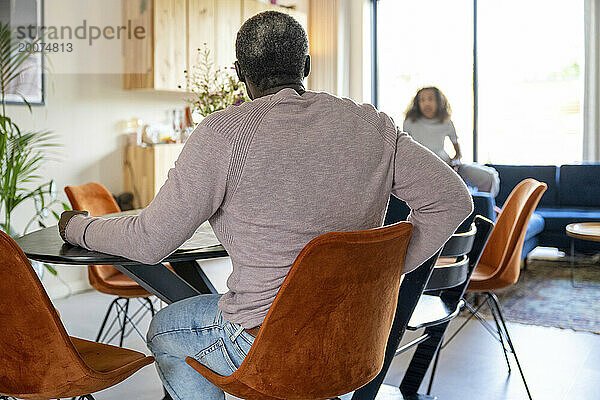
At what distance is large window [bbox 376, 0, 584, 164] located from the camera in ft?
21.7

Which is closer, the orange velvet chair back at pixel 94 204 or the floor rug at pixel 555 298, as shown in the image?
the orange velvet chair back at pixel 94 204

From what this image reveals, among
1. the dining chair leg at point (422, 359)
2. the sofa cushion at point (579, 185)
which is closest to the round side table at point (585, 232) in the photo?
the sofa cushion at point (579, 185)

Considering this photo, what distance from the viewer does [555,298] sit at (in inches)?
176

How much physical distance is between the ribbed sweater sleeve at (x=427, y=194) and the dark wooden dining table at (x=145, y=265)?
0.57m

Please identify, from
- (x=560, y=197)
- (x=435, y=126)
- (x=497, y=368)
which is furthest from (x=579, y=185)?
(x=497, y=368)

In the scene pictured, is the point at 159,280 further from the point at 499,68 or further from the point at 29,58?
the point at 499,68

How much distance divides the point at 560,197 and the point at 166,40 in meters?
3.90

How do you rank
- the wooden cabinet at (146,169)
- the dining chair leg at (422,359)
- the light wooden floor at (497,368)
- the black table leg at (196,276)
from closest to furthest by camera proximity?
the black table leg at (196,276), the dining chair leg at (422,359), the light wooden floor at (497,368), the wooden cabinet at (146,169)

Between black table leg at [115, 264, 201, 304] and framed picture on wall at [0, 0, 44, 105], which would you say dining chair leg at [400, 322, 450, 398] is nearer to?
black table leg at [115, 264, 201, 304]

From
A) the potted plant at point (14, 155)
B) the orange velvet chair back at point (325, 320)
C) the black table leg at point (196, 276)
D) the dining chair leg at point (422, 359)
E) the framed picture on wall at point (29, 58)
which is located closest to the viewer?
the orange velvet chair back at point (325, 320)

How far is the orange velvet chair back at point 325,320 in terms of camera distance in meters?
1.32

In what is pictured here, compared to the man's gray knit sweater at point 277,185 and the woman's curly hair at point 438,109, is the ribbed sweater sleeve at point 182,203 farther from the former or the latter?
the woman's curly hair at point 438,109

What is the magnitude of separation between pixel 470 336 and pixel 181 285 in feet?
6.70

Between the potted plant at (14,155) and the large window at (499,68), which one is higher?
the large window at (499,68)
